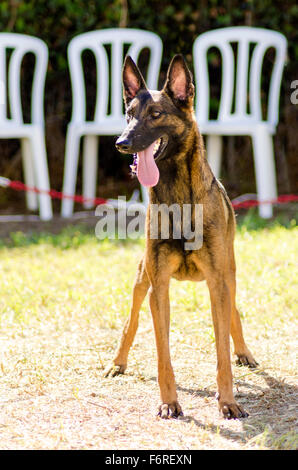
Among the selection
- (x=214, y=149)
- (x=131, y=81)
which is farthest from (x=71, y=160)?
(x=131, y=81)

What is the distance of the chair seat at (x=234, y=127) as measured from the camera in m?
6.13

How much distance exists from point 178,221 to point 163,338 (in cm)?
45

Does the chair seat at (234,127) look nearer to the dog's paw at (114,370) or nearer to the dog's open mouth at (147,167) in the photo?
the dog's paw at (114,370)

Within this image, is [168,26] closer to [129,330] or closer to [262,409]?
[129,330]

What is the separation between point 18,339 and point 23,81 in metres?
4.94

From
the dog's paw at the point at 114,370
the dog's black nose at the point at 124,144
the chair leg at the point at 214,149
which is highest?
the dog's black nose at the point at 124,144

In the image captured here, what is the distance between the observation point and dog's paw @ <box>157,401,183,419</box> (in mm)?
2707

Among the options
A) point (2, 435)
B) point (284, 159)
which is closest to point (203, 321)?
point (2, 435)

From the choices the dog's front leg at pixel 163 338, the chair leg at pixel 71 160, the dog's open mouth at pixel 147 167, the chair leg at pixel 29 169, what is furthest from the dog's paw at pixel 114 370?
the chair leg at pixel 29 169

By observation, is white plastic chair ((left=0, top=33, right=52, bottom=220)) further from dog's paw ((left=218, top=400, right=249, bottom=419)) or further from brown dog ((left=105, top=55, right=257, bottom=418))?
dog's paw ((left=218, top=400, right=249, bottom=419))

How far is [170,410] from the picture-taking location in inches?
107

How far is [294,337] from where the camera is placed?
366cm

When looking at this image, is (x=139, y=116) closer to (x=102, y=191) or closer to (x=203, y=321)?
(x=203, y=321)

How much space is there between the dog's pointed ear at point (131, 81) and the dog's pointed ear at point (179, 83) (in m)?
0.15
